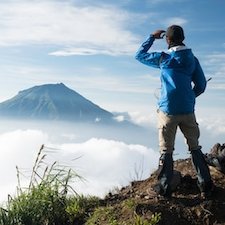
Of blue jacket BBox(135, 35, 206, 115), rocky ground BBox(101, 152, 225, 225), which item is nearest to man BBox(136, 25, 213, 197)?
blue jacket BBox(135, 35, 206, 115)

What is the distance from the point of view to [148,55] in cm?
931

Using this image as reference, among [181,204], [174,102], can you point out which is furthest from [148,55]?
[181,204]

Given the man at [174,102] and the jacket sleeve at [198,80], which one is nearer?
the man at [174,102]

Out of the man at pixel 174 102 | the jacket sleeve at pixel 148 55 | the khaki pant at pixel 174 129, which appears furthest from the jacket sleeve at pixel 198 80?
the jacket sleeve at pixel 148 55

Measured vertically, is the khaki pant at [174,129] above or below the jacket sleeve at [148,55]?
below

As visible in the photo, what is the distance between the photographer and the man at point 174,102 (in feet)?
29.9

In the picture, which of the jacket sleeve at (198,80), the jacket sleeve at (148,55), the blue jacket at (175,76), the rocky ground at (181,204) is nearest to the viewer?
the rocky ground at (181,204)

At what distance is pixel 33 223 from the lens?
9180mm

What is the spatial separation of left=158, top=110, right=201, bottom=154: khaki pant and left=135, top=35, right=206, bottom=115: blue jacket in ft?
0.32

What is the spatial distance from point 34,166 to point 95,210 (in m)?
1.41

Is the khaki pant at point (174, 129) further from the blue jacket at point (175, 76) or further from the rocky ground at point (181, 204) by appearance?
the rocky ground at point (181, 204)

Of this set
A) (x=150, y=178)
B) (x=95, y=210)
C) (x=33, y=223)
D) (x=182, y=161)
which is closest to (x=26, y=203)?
(x=33, y=223)

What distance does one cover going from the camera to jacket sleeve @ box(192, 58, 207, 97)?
9.53 meters

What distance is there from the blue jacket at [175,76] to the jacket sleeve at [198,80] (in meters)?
0.17
